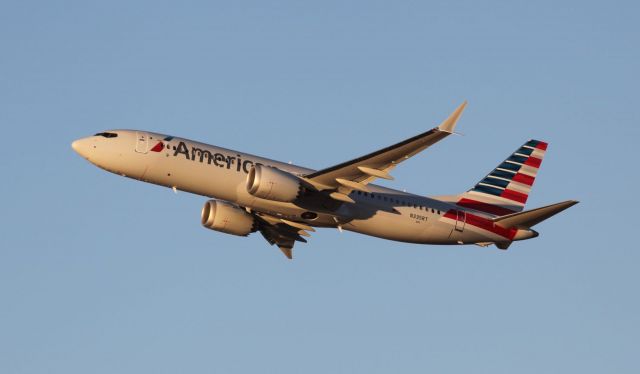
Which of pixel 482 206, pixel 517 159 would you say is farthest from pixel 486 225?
pixel 517 159

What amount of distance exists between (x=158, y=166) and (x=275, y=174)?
6.51m

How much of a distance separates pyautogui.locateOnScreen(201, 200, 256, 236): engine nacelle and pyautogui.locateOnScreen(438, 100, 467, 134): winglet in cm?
1695

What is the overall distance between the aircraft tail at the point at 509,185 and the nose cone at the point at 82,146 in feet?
73.0

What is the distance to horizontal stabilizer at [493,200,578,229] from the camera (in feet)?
191

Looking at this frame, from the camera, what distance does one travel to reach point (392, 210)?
61.0 metres

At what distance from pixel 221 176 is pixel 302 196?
4.48m

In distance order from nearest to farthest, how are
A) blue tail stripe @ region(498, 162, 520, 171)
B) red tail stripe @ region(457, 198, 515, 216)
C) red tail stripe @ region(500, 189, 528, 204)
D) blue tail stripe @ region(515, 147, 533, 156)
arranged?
red tail stripe @ region(457, 198, 515, 216) < red tail stripe @ region(500, 189, 528, 204) < blue tail stripe @ region(498, 162, 520, 171) < blue tail stripe @ region(515, 147, 533, 156)

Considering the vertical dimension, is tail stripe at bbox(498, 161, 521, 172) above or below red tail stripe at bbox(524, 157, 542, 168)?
below

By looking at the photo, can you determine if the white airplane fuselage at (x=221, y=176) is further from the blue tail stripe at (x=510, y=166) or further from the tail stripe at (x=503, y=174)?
the blue tail stripe at (x=510, y=166)

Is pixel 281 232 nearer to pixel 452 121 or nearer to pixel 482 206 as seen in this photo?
pixel 482 206

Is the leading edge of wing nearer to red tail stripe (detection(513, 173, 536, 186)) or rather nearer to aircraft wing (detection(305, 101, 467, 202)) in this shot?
aircraft wing (detection(305, 101, 467, 202))

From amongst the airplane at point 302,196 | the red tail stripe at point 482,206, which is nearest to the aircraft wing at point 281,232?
the airplane at point 302,196

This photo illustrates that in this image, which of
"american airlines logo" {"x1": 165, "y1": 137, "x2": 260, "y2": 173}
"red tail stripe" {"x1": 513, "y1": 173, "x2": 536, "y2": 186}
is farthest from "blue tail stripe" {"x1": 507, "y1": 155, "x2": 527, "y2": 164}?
"american airlines logo" {"x1": 165, "y1": 137, "x2": 260, "y2": 173}

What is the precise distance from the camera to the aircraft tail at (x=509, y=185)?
66.1 m
